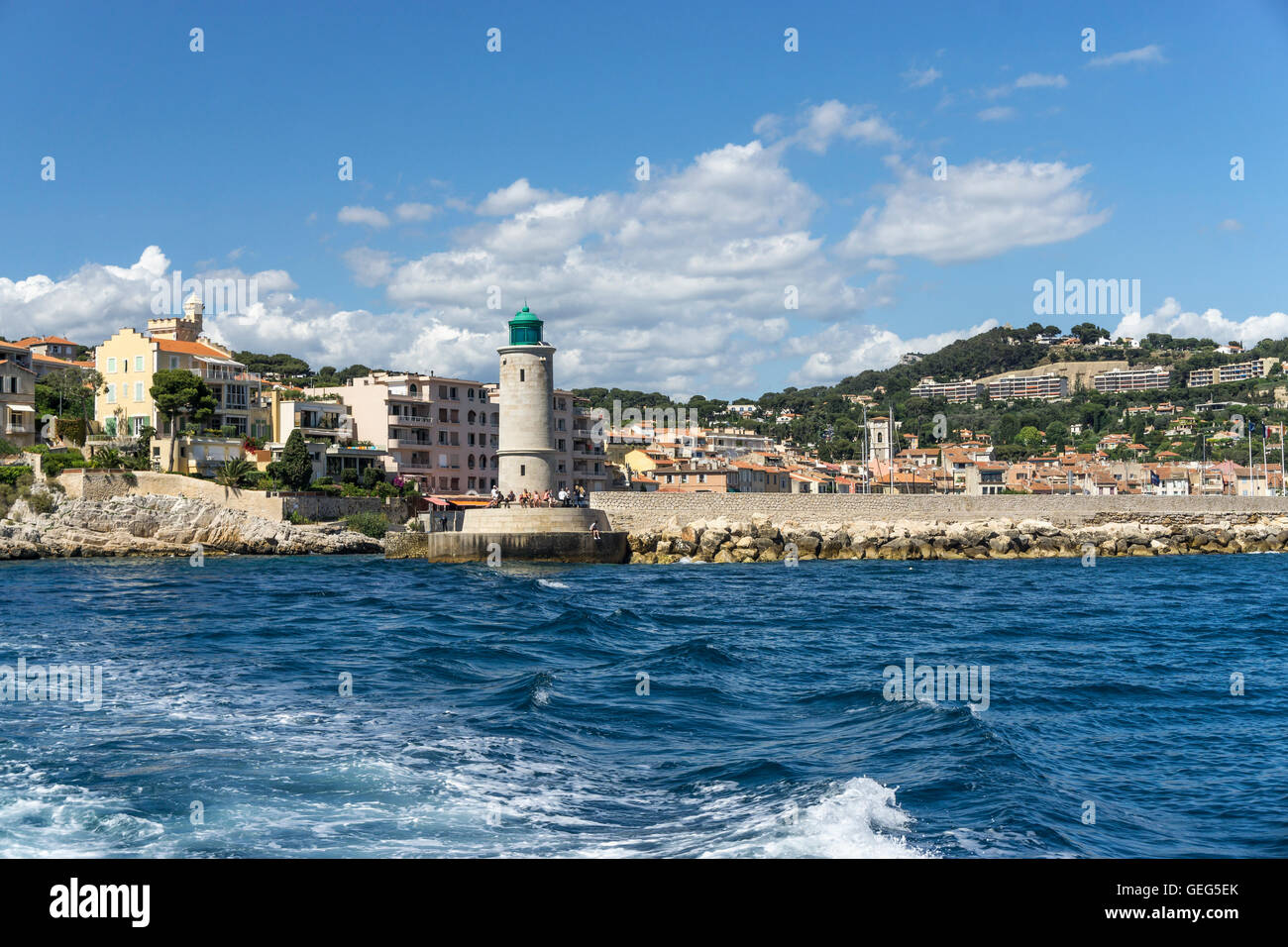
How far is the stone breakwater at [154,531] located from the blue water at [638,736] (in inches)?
972

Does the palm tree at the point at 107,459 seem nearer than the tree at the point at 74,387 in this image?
Yes

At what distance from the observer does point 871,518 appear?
165 feet

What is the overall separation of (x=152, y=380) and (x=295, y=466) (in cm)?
1121

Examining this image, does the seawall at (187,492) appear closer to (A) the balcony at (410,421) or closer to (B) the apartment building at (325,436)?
(B) the apartment building at (325,436)

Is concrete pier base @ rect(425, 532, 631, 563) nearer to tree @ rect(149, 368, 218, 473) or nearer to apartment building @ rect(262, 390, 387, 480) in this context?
apartment building @ rect(262, 390, 387, 480)

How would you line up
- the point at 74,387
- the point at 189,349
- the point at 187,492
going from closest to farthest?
the point at 187,492
the point at 74,387
the point at 189,349

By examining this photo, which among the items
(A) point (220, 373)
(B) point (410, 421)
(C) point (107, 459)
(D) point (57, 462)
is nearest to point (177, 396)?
(C) point (107, 459)

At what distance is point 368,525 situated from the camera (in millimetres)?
51969

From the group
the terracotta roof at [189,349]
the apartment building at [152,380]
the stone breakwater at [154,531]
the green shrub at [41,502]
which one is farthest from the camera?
the terracotta roof at [189,349]

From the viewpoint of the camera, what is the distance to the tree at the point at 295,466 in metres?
51.5

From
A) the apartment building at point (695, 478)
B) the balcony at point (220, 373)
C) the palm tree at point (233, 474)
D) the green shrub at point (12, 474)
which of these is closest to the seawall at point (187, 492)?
the palm tree at point (233, 474)

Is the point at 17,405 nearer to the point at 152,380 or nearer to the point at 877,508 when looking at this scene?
the point at 152,380
